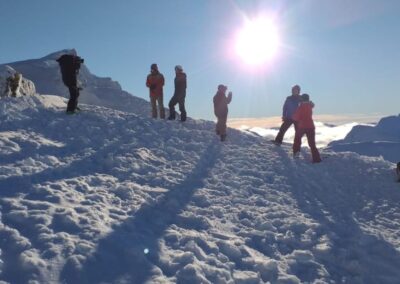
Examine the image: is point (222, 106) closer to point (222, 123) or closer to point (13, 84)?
point (222, 123)

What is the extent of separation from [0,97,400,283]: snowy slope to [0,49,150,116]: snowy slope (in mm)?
53568

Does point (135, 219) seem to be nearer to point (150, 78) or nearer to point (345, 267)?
point (345, 267)

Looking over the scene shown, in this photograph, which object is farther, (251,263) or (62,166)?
(62,166)

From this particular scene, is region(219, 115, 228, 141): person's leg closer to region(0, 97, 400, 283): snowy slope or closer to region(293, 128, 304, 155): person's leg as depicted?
region(0, 97, 400, 283): snowy slope

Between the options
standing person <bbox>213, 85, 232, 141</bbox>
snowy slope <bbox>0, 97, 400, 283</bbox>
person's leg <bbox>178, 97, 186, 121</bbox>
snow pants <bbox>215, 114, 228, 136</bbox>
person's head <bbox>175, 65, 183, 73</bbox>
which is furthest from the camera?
person's leg <bbox>178, 97, 186, 121</bbox>

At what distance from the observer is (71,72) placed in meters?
16.6

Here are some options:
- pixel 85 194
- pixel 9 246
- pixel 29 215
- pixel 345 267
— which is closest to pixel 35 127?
pixel 85 194

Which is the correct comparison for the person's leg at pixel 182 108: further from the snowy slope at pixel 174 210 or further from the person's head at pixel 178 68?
the snowy slope at pixel 174 210

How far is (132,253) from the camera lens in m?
7.29

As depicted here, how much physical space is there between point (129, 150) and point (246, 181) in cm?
388

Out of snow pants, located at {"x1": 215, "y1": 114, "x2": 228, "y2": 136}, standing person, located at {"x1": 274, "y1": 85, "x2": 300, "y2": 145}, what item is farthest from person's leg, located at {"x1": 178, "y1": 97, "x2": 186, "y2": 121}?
standing person, located at {"x1": 274, "y1": 85, "x2": 300, "y2": 145}

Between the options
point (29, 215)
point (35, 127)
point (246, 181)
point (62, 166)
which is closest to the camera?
point (29, 215)

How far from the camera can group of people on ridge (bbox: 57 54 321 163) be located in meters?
16.2

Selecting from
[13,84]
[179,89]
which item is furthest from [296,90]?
[13,84]
